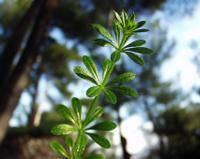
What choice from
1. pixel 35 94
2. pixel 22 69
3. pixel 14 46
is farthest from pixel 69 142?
pixel 35 94

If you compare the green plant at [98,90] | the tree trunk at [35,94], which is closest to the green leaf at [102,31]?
the green plant at [98,90]

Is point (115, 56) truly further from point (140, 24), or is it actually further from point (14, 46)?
point (14, 46)

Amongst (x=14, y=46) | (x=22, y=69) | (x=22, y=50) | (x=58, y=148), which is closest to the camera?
(x=58, y=148)

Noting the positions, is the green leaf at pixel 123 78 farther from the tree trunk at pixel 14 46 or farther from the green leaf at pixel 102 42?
the tree trunk at pixel 14 46

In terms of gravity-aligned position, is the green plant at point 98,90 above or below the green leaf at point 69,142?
above

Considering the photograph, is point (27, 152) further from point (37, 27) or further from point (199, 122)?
point (199, 122)

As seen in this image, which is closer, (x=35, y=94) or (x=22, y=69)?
(x=22, y=69)

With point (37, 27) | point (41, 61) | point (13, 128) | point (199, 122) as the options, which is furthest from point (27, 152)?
point (199, 122)
